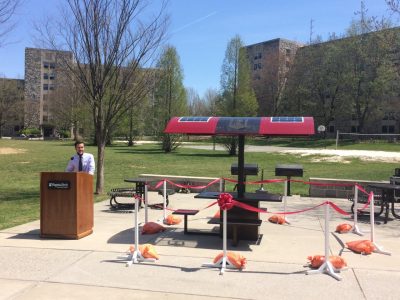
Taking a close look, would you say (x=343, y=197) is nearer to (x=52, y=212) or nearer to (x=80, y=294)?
(x=52, y=212)

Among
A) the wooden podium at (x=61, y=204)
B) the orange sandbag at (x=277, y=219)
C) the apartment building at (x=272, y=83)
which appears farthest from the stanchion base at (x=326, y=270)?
the apartment building at (x=272, y=83)

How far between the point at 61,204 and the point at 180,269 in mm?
2635

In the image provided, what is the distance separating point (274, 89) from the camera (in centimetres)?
9019

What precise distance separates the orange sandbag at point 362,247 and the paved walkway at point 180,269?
11 centimetres

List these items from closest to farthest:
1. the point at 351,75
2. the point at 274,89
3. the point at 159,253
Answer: the point at 159,253 < the point at 351,75 < the point at 274,89

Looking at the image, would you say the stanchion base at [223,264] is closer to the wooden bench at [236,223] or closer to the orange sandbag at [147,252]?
the orange sandbag at [147,252]

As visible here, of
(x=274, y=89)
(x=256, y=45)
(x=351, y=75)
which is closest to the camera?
(x=351, y=75)

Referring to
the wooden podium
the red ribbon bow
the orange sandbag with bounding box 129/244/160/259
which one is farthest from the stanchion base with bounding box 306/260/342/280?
the wooden podium

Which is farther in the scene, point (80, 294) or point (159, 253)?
point (159, 253)

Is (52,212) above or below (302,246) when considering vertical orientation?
above

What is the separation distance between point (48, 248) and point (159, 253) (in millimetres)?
1723

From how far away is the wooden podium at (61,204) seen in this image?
754 cm

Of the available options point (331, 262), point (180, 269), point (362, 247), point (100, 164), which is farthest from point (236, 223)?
point (100, 164)

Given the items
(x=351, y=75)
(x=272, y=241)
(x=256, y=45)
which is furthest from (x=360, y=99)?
(x=272, y=241)
